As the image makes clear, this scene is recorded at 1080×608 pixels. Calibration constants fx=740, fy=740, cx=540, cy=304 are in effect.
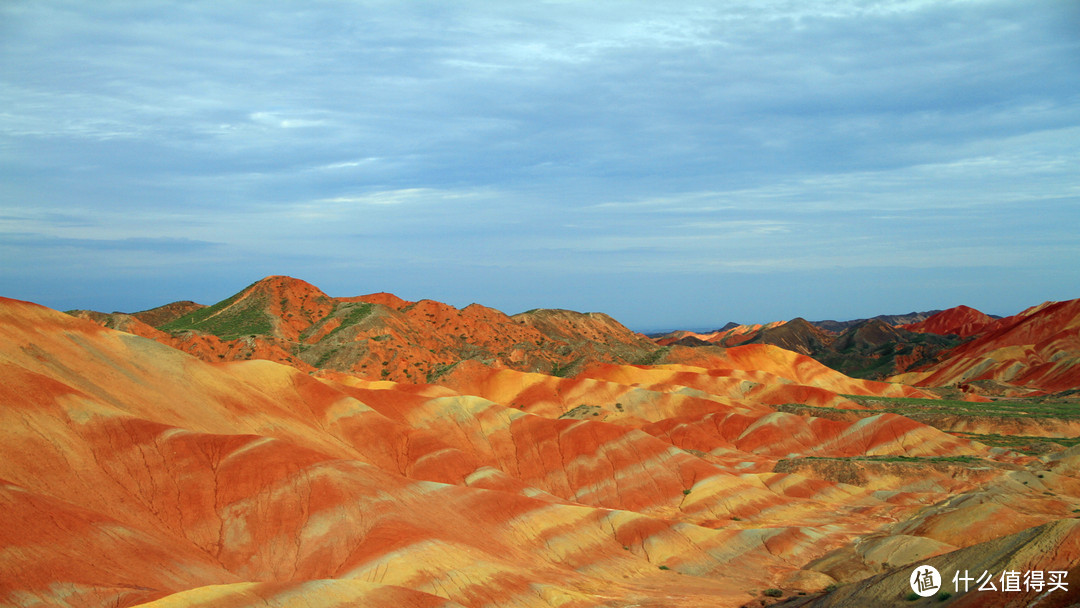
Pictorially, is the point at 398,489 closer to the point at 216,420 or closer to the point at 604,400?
the point at 216,420

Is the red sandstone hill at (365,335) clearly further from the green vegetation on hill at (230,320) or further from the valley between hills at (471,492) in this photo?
the valley between hills at (471,492)

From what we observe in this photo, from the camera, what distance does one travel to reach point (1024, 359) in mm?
161375

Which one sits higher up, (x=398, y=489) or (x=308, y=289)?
(x=308, y=289)

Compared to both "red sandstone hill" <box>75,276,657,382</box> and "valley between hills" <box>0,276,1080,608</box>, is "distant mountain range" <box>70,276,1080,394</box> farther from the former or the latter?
"valley between hills" <box>0,276,1080,608</box>

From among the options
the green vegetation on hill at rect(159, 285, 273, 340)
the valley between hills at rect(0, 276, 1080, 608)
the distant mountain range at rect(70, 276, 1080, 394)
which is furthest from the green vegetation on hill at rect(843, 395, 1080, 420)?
the green vegetation on hill at rect(159, 285, 273, 340)

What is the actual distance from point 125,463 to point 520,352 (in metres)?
100

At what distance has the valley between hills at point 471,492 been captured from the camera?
115ft

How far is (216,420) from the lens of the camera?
63062mm

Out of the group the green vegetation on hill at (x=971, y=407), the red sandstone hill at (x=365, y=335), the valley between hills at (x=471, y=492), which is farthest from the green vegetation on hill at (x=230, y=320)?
the green vegetation on hill at (x=971, y=407)

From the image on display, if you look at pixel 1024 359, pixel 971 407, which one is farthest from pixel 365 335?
pixel 1024 359

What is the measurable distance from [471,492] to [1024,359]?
6041 inches

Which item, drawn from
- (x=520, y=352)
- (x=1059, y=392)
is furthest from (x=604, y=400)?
(x=1059, y=392)

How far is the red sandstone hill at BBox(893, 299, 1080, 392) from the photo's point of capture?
147 m

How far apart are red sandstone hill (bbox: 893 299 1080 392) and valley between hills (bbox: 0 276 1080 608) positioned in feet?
119
